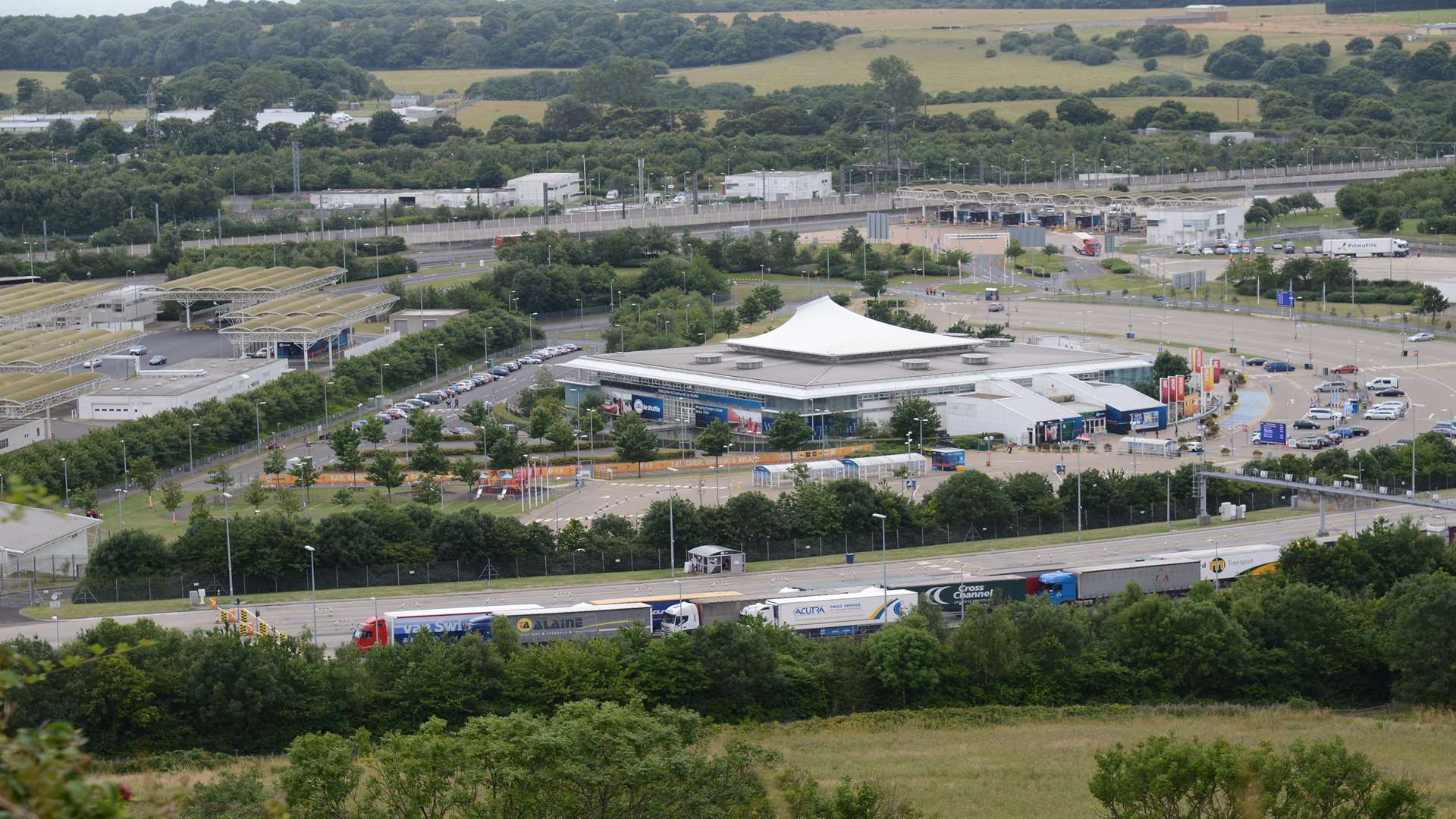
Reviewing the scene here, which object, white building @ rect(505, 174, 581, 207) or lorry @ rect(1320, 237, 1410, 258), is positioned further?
white building @ rect(505, 174, 581, 207)

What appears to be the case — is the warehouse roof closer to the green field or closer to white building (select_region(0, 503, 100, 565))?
white building (select_region(0, 503, 100, 565))

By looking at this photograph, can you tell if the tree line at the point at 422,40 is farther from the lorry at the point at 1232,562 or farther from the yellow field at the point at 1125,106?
the lorry at the point at 1232,562

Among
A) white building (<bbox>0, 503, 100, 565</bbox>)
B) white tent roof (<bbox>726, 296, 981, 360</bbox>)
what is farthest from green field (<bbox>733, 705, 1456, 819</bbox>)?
white tent roof (<bbox>726, 296, 981, 360</bbox>)

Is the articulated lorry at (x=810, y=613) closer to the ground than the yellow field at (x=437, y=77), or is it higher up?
closer to the ground

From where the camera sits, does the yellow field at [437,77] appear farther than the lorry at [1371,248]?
Yes

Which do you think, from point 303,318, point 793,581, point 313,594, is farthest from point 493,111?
point 313,594

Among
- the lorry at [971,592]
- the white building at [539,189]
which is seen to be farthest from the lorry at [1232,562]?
the white building at [539,189]
